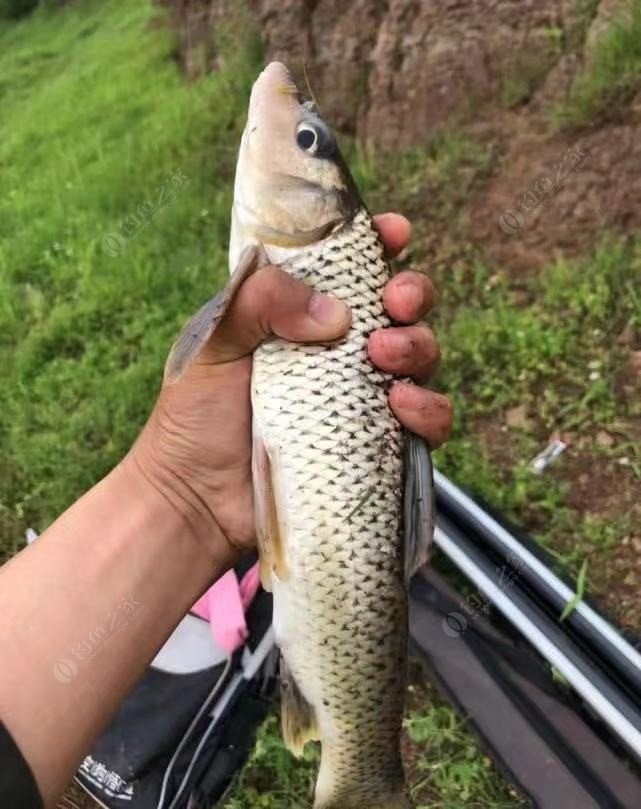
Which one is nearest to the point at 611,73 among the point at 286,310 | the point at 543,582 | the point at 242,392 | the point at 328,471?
the point at 543,582

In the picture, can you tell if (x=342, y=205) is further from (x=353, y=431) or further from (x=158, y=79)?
Answer: (x=158, y=79)

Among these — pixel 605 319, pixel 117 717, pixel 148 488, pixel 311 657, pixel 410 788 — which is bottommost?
pixel 410 788

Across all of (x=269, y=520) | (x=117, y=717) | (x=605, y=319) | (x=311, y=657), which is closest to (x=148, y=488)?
(x=269, y=520)

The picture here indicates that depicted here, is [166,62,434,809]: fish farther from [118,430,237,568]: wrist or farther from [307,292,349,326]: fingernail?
[118,430,237,568]: wrist

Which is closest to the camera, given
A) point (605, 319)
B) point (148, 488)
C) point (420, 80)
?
point (148, 488)
